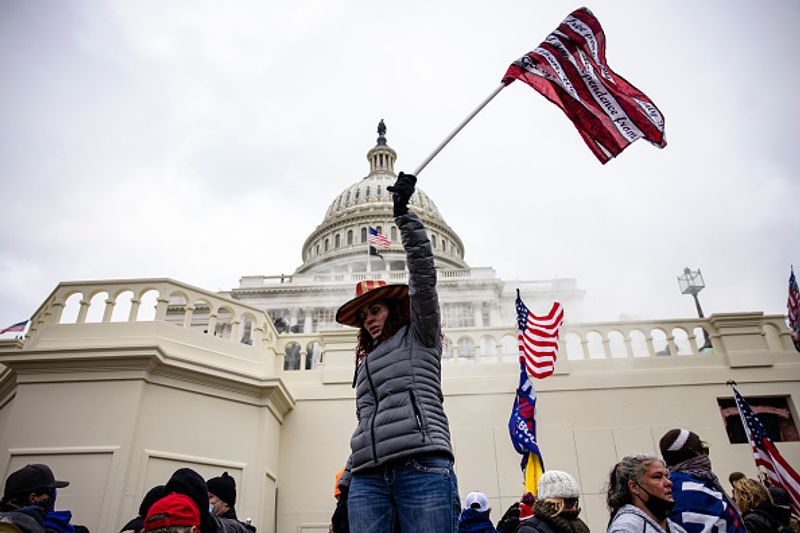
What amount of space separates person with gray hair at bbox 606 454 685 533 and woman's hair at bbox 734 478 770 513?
1617mm

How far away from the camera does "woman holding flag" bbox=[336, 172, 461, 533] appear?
7.46 ft

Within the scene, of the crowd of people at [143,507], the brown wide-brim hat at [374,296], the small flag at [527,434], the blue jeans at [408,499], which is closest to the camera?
the blue jeans at [408,499]

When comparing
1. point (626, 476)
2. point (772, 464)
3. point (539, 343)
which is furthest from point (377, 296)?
point (772, 464)

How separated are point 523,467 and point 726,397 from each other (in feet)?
11.6

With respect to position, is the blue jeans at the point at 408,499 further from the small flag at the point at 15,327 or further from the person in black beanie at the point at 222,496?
the small flag at the point at 15,327

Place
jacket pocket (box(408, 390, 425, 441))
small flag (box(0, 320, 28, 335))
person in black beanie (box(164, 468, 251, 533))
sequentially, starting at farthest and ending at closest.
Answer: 1. small flag (box(0, 320, 28, 335))
2. person in black beanie (box(164, 468, 251, 533))
3. jacket pocket (box(408, 390, 425, 441))

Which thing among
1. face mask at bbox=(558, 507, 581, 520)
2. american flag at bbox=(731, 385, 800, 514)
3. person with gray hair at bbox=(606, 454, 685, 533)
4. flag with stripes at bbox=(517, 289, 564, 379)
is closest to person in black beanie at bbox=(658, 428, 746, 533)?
person with gray hair at bbox=(606, 454, 685, 533)

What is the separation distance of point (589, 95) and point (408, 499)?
3.34 metres

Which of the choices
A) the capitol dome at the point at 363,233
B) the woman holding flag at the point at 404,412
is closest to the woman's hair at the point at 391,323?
the woman holding flag at the point at 404,412

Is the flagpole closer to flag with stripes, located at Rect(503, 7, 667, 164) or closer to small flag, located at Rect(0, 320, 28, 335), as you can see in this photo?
flag with stripes, located at Rect(503, 7, 667, 164)

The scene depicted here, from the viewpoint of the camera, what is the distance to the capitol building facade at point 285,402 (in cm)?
603

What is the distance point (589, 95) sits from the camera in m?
4.15

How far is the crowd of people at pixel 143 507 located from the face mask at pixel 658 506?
2205 mm

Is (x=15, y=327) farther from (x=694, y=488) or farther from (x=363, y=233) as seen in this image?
(x=363, y=233)
